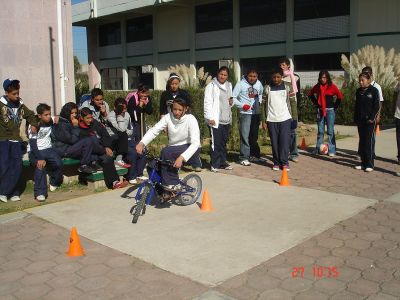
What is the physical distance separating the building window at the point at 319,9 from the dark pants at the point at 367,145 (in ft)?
57.2

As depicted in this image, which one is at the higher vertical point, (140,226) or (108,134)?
(108,134)

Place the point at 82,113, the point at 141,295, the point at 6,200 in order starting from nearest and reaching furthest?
the point at 141,295 < the point at 6,200 < the point at 82,113

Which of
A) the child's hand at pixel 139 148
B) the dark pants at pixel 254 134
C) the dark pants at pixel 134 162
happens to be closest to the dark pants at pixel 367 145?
the dark pants at pixel 254 134

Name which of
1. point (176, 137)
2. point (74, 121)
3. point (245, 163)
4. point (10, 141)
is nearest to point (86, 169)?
point (74, 121)

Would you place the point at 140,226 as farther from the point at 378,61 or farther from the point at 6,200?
the point at 378,61

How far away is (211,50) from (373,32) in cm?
1260

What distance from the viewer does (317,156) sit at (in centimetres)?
1001

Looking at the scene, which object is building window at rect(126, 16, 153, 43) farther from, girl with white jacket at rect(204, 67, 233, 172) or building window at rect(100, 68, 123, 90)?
girl with white jacket at rect(204, 67, 233, 172)

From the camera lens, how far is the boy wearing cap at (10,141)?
6.73 meters

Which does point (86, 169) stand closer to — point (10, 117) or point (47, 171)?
point (47, 171)

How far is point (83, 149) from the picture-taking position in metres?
7.41

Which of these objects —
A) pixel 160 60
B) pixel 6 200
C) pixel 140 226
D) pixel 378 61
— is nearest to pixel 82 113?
pixel 6 200

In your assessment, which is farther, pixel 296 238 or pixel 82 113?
pixel 82 113

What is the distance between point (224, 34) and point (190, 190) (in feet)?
87.7
